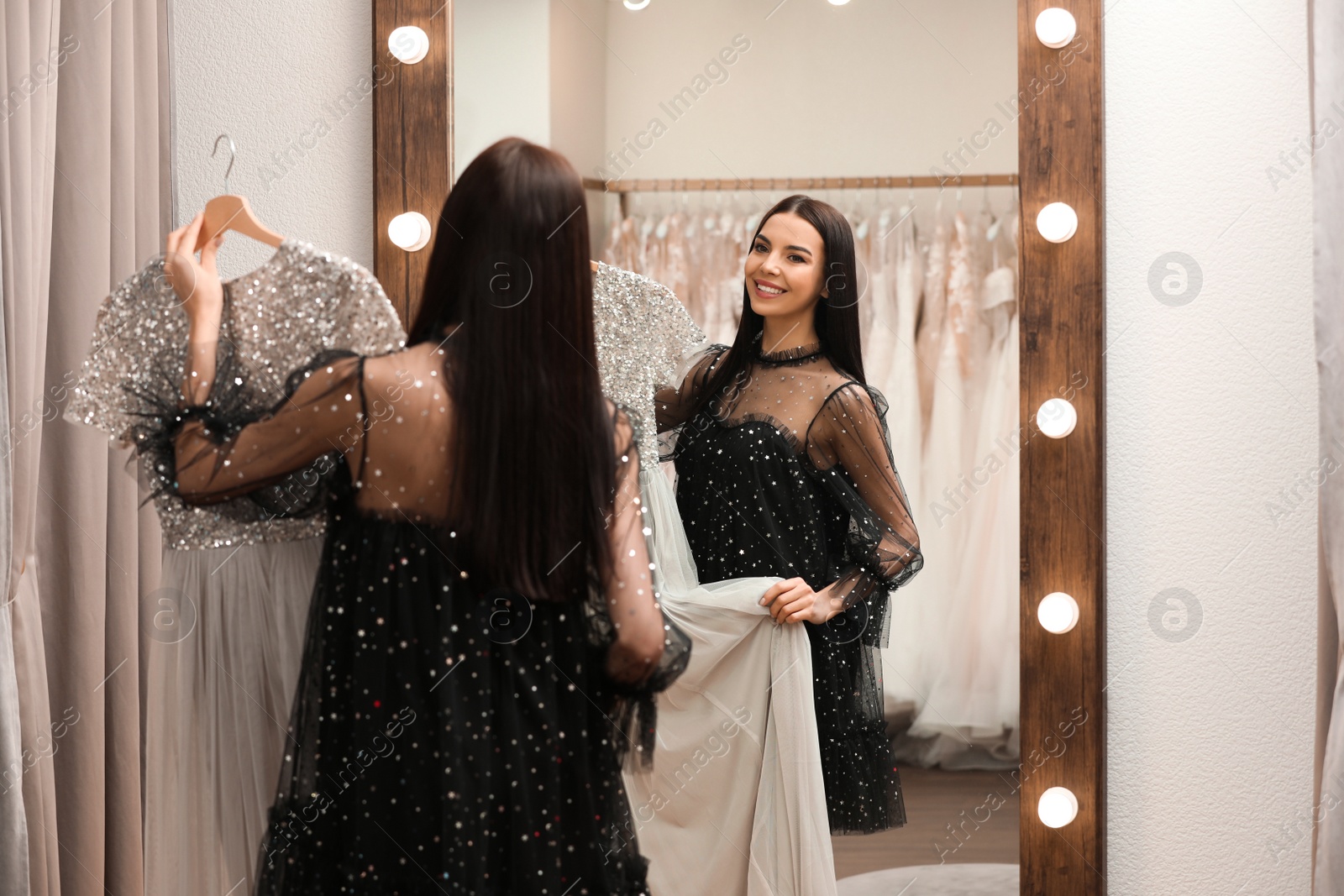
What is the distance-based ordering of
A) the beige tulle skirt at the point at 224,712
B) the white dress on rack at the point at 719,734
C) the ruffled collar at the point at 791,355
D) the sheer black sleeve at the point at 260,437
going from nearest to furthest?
the sheer black sleeve at the point at 260,437
the beige tulle skirt at the point at 224,712
the white dress on rack at the point at 719,734
the ruffled collar at the point at 791,355

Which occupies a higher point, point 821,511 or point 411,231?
point 411,231

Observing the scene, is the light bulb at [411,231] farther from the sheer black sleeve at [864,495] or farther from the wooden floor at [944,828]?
the wooden floor at [944,828]

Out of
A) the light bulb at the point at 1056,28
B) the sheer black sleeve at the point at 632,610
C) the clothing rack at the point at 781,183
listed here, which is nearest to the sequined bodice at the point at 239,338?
the sheer black sleeve at the point at 632,610

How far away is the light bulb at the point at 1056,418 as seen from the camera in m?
1.58

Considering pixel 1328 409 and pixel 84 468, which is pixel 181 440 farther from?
pixel 1328 409

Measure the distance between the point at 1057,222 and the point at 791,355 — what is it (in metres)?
0.44

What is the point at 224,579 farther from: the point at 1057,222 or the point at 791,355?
the point at 1057,222

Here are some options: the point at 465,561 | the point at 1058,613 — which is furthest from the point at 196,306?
the point at 1058,613

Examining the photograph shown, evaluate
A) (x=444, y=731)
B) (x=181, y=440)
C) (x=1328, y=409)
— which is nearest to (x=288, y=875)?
(x=444, y=731)

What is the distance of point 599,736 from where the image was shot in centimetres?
117

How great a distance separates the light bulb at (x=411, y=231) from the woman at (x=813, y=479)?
1.63 ft

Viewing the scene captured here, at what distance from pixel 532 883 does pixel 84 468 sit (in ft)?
3.14

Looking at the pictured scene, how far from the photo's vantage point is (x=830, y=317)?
5.01 feet

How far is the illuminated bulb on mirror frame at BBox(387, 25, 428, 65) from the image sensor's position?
5.56 ft
